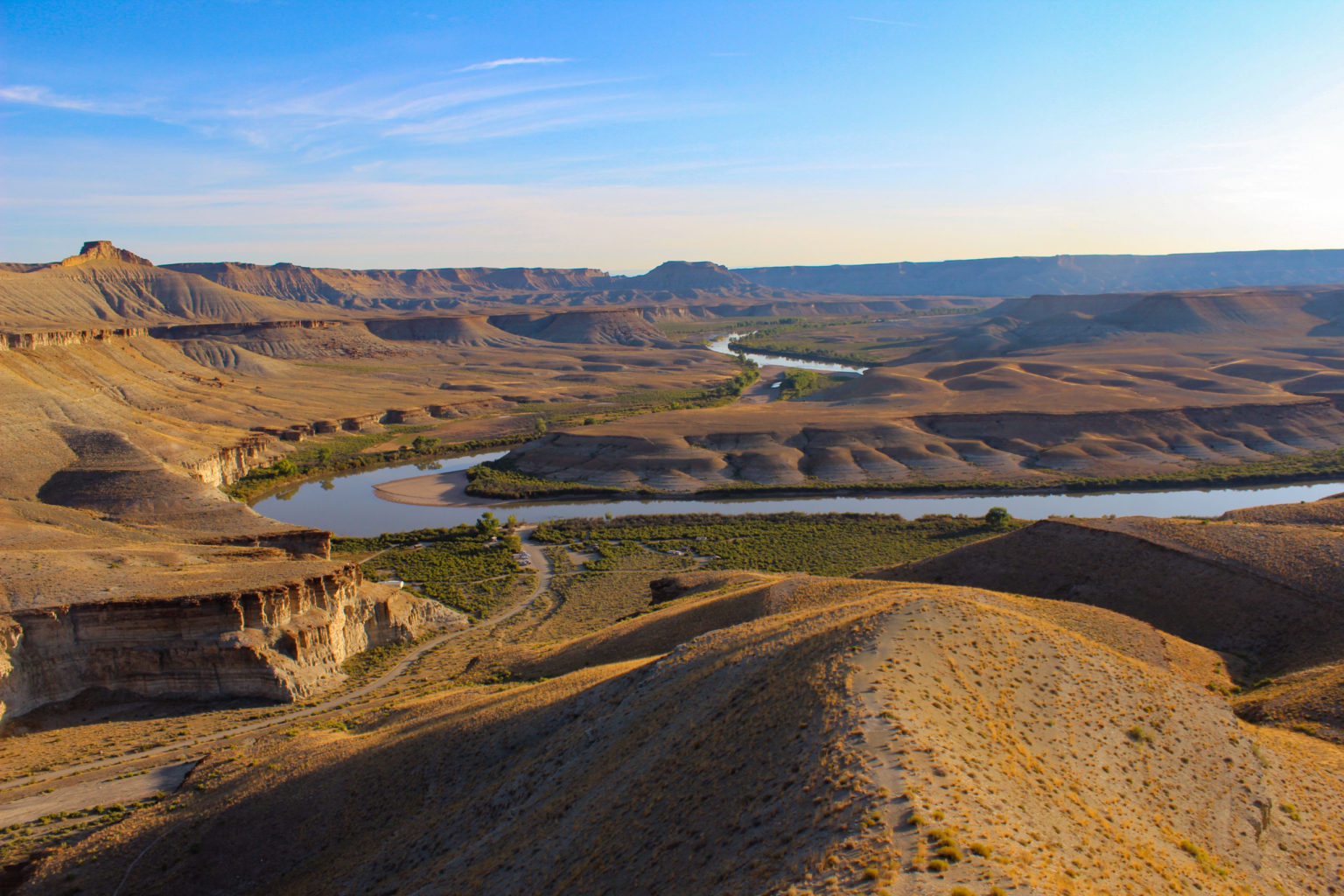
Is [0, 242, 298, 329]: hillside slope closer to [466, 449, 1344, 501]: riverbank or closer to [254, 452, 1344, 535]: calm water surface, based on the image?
[254, 452, 1344, 535]: calm water surface

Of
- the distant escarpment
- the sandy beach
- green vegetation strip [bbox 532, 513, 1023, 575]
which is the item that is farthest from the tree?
the distant escarpment

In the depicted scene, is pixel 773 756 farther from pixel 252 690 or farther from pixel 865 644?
pixel 252 690

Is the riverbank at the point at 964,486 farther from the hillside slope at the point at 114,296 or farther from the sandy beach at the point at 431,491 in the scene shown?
the hillside slope at the point at 114,296

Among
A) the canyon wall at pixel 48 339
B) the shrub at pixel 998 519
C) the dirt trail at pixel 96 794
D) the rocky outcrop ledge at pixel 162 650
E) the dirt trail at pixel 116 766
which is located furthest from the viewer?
the canyon wall at pixel 48 339

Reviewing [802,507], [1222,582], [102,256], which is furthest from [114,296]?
[1222,582]

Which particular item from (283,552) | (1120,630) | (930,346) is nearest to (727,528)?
(283,552)

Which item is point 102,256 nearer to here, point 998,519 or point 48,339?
point 48,339

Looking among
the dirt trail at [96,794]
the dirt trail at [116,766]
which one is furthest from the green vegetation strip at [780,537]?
the dirt trail at [96,794]
